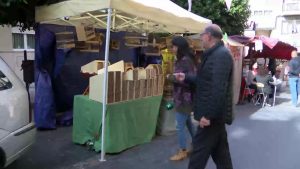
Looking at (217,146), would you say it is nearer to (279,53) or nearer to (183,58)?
(183,58)

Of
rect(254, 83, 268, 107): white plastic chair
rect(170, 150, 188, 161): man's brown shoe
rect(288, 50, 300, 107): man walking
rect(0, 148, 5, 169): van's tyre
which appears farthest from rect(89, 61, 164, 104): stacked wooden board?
rect(288, 50, 300, 107): man walking

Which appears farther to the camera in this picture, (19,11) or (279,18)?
(279,18)

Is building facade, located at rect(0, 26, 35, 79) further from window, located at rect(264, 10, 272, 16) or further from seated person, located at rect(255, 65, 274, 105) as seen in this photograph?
window, located at rect(264, 10, 272, 16)

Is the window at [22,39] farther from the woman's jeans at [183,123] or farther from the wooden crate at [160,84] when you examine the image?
the woman's jeans at [183,123]

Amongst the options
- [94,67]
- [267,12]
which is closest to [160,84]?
[94,67]

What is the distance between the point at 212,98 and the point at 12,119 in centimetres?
218

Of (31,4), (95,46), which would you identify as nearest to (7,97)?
(31,4)

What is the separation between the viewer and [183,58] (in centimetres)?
505

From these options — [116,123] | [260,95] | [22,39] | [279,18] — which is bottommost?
[260,95]

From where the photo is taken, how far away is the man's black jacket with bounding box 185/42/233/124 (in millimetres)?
3473

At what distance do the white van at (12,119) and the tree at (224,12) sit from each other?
12008mm

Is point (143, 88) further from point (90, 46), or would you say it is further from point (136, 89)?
point (90, 46)

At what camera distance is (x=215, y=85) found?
11.4ft

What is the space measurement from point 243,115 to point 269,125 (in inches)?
54.0
